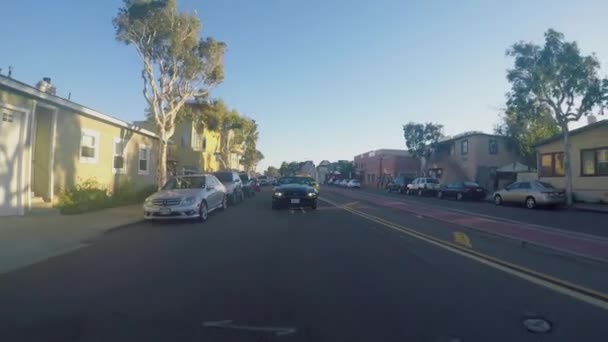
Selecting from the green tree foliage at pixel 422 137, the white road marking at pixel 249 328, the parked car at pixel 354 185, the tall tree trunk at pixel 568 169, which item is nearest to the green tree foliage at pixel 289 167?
the parked car at pixel 354 185

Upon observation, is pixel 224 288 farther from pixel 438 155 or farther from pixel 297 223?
pixel 438 155

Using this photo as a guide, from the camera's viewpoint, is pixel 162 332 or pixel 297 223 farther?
pixel 297 223

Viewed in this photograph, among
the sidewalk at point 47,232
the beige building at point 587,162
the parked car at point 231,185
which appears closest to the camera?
the sidewalk at point 47,232

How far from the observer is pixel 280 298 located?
15.9 ft

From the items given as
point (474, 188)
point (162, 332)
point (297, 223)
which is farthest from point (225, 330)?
point (474, 188)

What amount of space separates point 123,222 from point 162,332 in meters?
9.08

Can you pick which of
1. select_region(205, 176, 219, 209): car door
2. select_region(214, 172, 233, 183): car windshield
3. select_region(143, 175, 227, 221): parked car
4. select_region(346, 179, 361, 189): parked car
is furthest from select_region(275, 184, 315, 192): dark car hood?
select_region(346, 179, 361, 189): parked car

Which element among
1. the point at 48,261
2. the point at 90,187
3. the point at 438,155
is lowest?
the point at 48,261

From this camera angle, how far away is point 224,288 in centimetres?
527

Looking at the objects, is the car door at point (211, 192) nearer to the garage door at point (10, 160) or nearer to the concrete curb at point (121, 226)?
the concrete curb at point (121, 226)

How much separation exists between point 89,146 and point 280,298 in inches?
603

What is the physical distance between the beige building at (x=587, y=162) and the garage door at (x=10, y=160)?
2791 centimetres

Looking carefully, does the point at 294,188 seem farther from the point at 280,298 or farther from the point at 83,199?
the point at 280,298

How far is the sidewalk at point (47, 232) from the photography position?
739 centimetres
